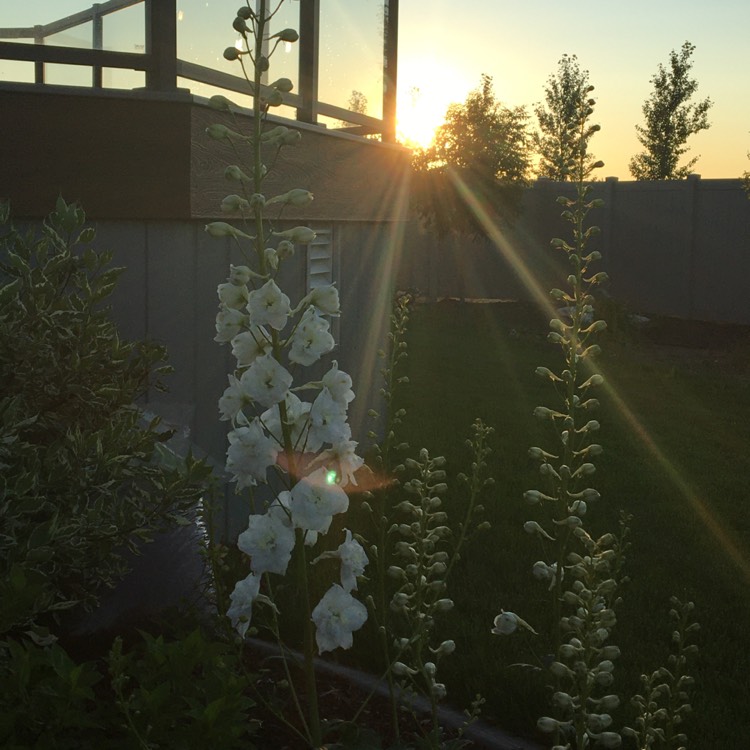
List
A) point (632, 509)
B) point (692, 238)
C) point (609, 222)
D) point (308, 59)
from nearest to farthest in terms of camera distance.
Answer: point (632, 509) < point (308, 59) < point (692, 238) < point (609, 222)

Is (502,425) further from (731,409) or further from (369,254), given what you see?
(731,409)

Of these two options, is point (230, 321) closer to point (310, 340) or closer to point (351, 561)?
point (310, 340)

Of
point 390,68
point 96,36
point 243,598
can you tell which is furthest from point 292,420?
point 390,68

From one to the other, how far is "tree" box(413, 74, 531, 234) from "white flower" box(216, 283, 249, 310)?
68.8 feet

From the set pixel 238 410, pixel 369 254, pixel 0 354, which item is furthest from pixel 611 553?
pixel 369 254

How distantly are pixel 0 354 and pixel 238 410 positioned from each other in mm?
1171

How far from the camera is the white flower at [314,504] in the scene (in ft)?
7.28

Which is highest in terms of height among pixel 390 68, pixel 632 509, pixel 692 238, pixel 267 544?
pixel 390 68

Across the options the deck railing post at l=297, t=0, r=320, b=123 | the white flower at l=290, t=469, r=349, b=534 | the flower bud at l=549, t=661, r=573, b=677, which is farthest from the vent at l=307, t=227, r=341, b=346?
the flower bud at l=549, t=661, r=573, b=677

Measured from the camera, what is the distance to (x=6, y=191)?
4.25 m

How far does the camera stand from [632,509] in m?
6.34

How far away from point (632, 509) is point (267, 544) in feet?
14.9

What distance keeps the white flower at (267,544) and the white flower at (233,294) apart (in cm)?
51

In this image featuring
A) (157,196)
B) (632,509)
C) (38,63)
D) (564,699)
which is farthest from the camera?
(632,509)
